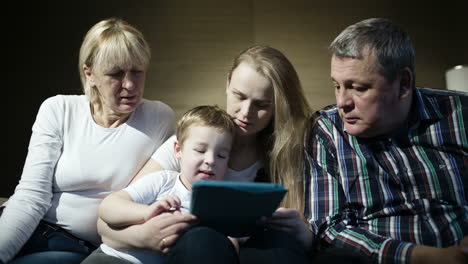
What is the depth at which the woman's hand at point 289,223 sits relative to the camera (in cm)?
141

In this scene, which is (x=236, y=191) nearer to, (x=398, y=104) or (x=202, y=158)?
(x=202, y=158)

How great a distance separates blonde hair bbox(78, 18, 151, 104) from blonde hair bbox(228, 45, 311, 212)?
366 millimetres

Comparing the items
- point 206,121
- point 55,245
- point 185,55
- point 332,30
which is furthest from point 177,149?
point 332,30

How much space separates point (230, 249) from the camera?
4.23 feet

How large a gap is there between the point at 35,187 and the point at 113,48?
554mm

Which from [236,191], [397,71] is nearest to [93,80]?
[236,191]

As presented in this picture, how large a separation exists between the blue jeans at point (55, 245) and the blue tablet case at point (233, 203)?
0.60 meters

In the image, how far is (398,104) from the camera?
1650 millimetres

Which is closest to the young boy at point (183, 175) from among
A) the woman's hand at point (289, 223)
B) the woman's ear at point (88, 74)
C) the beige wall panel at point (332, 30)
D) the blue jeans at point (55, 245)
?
the blue jeans at point (55, 245)

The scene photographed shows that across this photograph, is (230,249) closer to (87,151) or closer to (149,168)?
(149,168)

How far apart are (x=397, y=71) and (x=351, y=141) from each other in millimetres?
275

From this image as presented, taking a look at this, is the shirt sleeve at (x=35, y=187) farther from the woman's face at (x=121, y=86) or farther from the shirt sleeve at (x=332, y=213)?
the shirt sleeve at (x=332, y=213)

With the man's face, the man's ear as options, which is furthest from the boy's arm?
the man's ear

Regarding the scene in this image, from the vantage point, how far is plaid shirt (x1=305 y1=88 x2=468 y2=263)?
1.54 m
